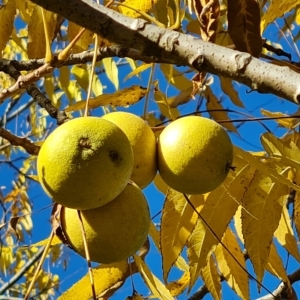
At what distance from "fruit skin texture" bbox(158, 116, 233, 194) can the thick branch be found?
305mm

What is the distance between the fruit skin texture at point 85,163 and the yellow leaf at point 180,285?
0.81m

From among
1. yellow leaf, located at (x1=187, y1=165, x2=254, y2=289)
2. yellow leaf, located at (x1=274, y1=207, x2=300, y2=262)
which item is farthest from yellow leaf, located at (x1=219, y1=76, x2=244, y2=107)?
yellow leaf, located at (x1=187, y1=165, x2=254, y2=289)

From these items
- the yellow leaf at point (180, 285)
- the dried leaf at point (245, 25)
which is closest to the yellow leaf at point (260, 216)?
the dried leaf at point (245, 25)

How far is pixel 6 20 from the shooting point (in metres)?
1.71

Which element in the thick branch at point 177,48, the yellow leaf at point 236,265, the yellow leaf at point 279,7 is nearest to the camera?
the thick branch at point 177,48

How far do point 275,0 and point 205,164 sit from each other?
21.9 inches

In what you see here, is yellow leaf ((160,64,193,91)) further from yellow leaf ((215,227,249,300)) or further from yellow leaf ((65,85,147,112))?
yellow leaf ((215,227,249,300))

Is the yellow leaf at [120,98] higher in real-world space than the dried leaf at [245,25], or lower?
lower

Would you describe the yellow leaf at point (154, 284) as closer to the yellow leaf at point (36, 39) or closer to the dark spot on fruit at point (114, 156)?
the dark spot on fruit at point (114, 156)

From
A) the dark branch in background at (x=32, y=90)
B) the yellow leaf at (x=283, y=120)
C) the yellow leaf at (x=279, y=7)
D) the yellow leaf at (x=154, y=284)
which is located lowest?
the yellow leaf at (x=154, y=284)

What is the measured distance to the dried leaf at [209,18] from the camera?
126 centimetres

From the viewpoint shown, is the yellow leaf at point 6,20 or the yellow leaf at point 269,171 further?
the yellow leaf at point 6,20

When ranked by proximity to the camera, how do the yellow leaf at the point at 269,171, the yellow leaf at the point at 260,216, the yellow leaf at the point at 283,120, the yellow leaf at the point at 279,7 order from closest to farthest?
the yellow leaf at the point at 269,171 → the yellow leaf at the point at 260,216 → the yellow leaf at the point at 279,7 → the yellow leaf at the point at 283,120

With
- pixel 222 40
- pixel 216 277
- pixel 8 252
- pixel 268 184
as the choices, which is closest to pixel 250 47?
pixel 268 184
